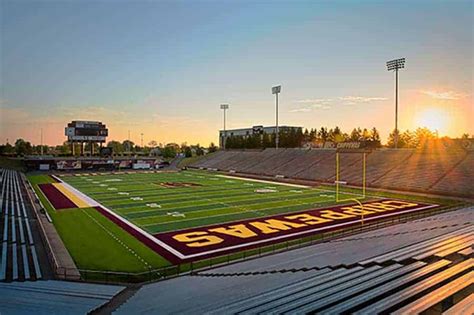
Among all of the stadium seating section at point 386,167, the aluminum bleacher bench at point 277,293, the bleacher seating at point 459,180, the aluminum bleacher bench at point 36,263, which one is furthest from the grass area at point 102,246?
the bleacher seating at point 459,180

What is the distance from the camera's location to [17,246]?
1488 centimetres

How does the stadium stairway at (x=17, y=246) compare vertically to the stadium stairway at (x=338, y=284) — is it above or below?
below

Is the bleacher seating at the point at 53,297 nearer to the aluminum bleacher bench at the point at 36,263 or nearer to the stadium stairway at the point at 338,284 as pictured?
the stadium stairway at the point at 338,284

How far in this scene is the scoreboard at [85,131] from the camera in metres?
69.8

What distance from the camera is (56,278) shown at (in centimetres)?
1137

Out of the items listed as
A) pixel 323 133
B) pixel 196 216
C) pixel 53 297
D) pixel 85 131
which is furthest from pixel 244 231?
pixel 323 133

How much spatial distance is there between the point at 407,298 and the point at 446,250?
3957mm

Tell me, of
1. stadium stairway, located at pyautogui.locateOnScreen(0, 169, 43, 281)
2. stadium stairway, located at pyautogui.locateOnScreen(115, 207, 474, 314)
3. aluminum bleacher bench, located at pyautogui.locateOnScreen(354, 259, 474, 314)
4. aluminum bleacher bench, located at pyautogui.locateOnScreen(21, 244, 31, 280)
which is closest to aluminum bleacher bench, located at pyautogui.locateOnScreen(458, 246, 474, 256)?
stadium stairway, located at pyautogui.locateOnScreen(115, 207, 474, 314)

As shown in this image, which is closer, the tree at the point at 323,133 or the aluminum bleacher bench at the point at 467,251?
the aluminum bleacher bench at the point at 467,251

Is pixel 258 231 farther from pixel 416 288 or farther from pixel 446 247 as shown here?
pixel 416 288

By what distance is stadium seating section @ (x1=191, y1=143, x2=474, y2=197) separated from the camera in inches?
1325

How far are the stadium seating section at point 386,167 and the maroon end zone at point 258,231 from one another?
36.7 ft

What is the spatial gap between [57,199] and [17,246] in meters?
15.3

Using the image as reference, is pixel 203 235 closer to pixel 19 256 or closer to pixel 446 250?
pixel 19 256
